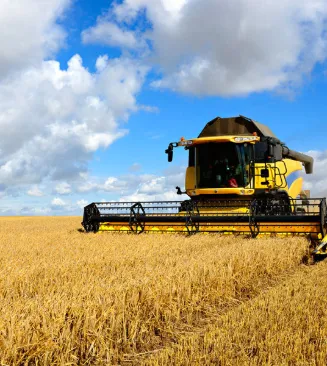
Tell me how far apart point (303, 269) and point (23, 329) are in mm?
5712

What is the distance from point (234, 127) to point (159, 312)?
Result: 29.4ft

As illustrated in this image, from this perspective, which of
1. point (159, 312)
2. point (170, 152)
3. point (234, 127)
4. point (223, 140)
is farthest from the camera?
point (234, 127)

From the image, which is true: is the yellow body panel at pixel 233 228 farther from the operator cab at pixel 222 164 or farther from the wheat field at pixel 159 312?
the wheat field at pixel 159 312

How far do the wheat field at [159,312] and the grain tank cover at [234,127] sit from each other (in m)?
6.09

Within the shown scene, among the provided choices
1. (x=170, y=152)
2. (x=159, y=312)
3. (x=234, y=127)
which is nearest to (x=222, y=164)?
(x=170, y=152)

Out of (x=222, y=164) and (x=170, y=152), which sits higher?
(x=170, y=152)

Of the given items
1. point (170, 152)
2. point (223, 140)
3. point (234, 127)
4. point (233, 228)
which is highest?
point (234, 127)

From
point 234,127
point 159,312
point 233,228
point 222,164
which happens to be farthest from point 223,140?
point 159,312

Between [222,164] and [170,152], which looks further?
[170,152]

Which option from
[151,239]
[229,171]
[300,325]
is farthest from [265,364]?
[229,171]

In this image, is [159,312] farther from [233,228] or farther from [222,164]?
[222,164]

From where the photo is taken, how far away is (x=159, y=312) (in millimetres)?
4258

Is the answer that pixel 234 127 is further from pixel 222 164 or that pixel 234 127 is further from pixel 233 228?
pixel 233 228

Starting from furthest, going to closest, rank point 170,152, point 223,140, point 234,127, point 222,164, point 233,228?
point 234,127 < point 170,152 < point 222,164 < point 223,140 < point 233,228
